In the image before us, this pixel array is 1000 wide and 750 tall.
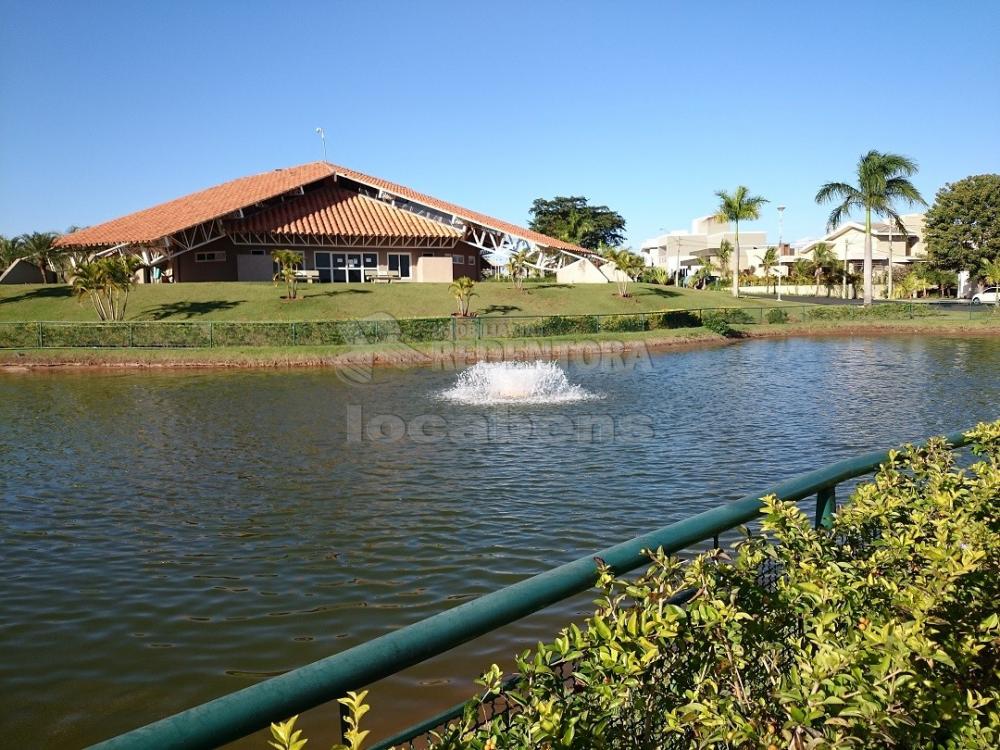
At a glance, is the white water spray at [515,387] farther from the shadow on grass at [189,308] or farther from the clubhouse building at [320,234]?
the clubhouse building at [320,234]

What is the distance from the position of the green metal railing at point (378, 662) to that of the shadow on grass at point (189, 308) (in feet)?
136

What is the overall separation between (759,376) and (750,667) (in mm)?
25717

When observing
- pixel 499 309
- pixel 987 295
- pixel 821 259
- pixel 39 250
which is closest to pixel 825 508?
pixel 499 309

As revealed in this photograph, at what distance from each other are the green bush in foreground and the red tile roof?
49364 millimetres

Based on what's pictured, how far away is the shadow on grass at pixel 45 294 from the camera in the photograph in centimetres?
4355

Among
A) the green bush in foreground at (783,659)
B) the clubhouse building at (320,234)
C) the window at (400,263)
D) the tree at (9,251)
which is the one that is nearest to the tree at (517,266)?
the clubhouse building at (320,234)

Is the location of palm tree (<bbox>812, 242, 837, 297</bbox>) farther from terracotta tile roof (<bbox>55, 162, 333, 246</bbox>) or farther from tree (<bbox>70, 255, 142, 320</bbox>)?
tree (<bbox>70, 255, 142, 320</bbox>)

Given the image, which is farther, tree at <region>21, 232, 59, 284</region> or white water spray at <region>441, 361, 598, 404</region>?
tree at <region>21, 232, 59, 284</region>

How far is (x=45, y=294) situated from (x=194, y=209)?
38.6ft

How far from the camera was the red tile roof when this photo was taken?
162 feet

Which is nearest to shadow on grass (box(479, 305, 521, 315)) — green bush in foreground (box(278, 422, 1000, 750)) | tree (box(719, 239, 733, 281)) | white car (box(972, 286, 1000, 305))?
green bush in foreground (box(278, 422, 1000, 750))

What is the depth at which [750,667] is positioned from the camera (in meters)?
2.70

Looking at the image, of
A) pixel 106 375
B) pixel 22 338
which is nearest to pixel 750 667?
pixel 106 375

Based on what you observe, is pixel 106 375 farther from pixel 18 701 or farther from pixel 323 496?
pixel 18 701
